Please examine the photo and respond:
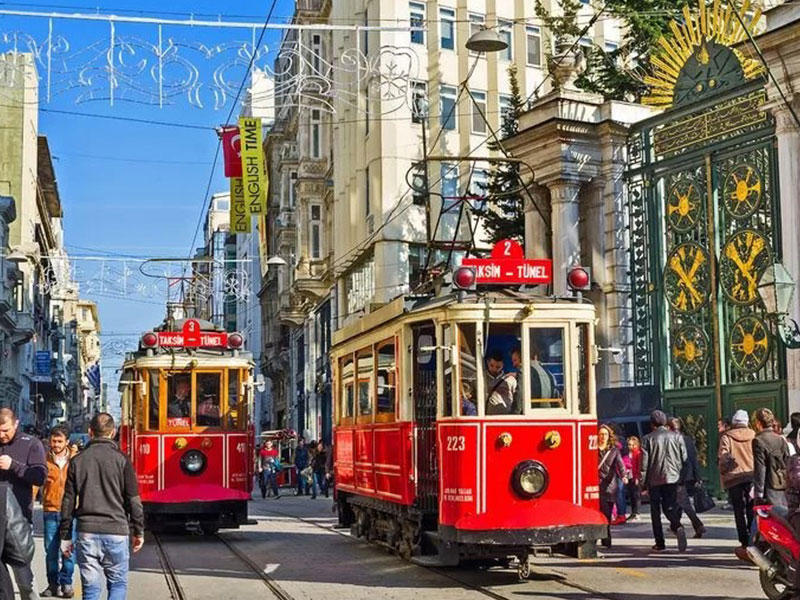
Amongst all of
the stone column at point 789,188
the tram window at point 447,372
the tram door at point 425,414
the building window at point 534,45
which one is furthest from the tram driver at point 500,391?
the building window at point 534,45

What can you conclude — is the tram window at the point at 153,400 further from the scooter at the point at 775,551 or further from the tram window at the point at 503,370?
the scooter at the point at 775,551

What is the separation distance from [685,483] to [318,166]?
35.0 metres

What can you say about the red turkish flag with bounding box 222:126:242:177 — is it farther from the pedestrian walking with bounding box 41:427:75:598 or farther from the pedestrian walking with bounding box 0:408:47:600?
the pedestrian walking with bounding box 0:408:47:600

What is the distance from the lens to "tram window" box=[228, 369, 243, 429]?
18.8 metres

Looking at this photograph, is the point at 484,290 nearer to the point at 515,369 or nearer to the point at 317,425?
the point at 515,369

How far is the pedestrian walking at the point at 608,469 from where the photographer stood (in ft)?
54.0

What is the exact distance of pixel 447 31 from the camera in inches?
1517

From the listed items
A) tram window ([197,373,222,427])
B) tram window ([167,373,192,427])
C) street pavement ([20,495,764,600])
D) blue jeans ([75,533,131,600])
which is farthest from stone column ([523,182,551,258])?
blue jeans ([75,533,131,600])

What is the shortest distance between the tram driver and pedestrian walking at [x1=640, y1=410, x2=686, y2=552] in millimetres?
3359

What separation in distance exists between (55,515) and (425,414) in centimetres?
390

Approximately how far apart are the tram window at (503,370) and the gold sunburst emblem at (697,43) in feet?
31.2

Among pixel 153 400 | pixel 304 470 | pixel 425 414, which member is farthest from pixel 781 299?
pixel 304 470

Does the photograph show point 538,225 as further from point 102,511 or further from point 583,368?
point 102,511

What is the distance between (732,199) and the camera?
20500mm
